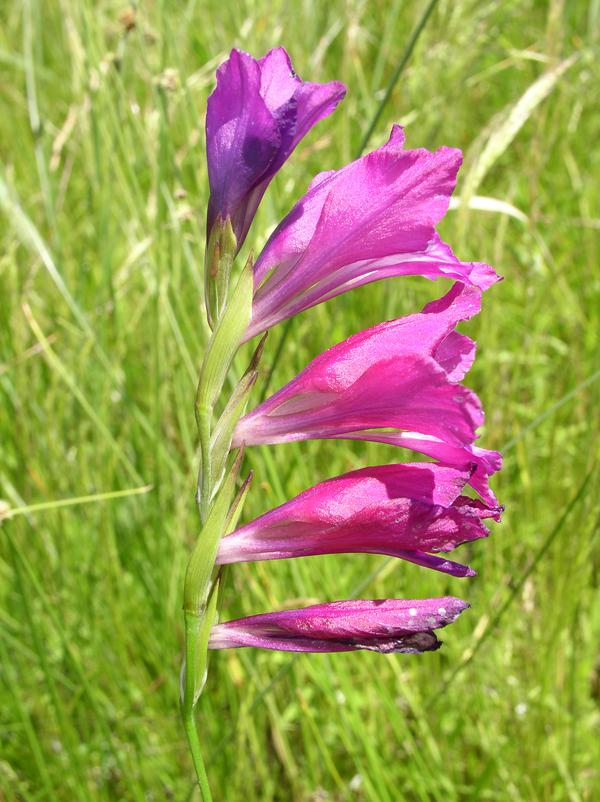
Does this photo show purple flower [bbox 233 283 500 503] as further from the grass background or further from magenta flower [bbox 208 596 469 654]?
the grass background

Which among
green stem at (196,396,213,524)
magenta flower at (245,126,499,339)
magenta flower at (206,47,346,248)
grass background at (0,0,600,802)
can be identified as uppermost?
magenta flower at (206,47,346,248)

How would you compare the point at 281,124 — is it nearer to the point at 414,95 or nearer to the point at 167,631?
the point at 167,631

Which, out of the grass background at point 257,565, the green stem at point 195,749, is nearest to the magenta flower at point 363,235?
the green stem at point 195,749

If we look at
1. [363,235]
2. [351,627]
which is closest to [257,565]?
[351,627]

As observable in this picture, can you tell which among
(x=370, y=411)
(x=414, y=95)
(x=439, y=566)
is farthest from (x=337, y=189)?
(x=414, y=95)

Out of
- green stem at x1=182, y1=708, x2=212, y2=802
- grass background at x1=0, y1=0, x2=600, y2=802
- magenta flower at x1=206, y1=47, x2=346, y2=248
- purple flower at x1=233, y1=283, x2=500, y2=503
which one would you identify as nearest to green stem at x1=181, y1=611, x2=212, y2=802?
green stem at x1=182, y1=708, x2=212, y2=802

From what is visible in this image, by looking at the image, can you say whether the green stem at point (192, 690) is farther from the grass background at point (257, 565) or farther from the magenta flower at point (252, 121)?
the grass background at point (257, 565)

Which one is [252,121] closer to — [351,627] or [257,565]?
[351,627]
